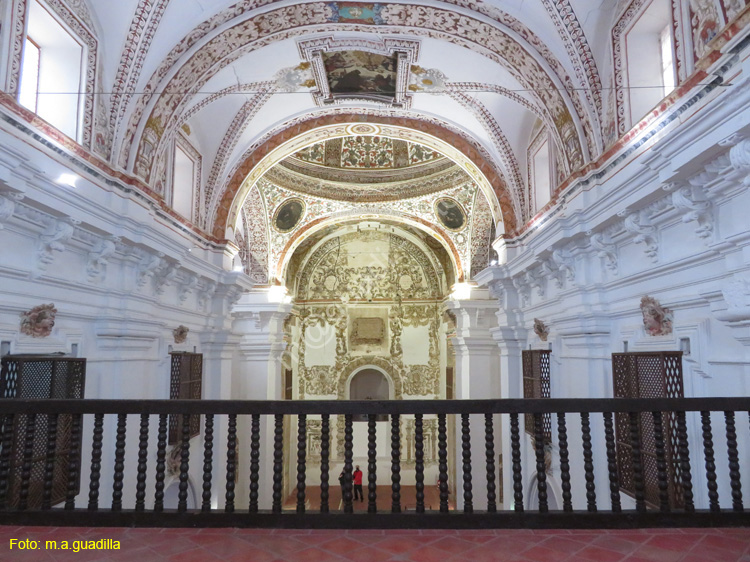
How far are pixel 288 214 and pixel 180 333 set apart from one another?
7.48 meters

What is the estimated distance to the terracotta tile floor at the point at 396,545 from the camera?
2.83 metres

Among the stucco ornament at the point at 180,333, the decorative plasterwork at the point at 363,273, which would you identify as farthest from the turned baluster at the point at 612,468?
the decorative plasterwork at the point at 363,273

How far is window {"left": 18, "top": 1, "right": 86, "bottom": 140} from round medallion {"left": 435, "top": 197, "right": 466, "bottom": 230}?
34.7 feet

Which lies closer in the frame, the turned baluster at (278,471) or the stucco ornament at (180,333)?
the turned baluster at (278,471)

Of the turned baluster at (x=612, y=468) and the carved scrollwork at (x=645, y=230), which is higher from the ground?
the carved scrollwork at (x=645, y=230)

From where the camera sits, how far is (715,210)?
4586mm

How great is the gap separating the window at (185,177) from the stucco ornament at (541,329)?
6298mm

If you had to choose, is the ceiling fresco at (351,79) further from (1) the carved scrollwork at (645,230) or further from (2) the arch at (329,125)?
(1) the carved scrollwork at (645,230)

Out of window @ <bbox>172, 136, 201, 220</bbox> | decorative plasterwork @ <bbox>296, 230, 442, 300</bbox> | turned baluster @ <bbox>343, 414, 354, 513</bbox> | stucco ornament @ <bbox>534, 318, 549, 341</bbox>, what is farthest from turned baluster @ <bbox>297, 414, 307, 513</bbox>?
decorative plasterwork @ <bbox>296, 230, 442, 300</bbox>

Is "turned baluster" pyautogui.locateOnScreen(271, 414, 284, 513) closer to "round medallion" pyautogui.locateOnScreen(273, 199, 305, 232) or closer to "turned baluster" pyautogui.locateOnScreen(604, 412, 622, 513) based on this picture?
"turned baluster" pyautogui.locateOnScreen(604, 412, 622, 513)

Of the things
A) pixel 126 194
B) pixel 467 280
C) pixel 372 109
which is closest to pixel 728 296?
pixel 126 194

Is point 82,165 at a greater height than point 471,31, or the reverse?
point 471,31

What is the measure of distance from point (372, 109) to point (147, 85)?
456cm

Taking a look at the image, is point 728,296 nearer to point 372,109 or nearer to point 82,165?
point 82,165
